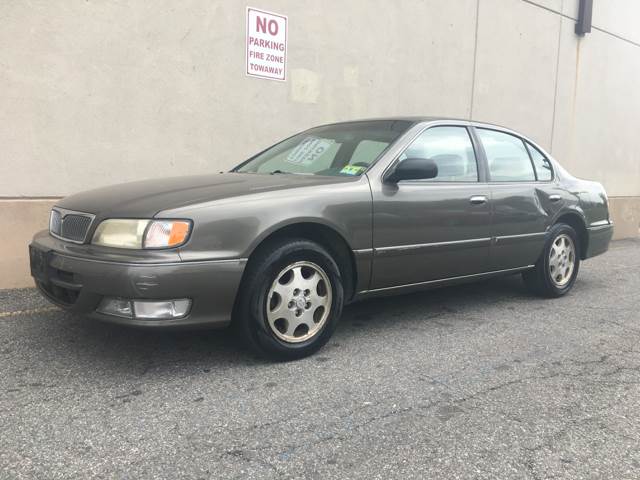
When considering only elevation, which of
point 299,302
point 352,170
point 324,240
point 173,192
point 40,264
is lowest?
point 299,302

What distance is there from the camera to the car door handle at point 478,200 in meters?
4.28

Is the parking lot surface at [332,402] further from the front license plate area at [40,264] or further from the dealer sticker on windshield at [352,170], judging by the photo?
the dealer sticker on windshield at [352,170]

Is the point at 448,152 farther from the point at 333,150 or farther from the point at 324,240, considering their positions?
→ the point at 324,240

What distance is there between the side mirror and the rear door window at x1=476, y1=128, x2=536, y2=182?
1.08 metres

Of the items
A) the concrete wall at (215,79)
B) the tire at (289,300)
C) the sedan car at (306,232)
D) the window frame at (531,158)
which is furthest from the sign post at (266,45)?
the tire at (289,300)

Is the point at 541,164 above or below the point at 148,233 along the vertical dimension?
above

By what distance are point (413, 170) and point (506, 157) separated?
1555mm

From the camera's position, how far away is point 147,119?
18.8ft

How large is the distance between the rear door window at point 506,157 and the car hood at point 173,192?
155cm

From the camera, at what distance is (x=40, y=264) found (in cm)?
329

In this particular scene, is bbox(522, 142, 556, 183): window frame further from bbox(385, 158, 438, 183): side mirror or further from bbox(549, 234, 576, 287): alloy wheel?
bbox(385, 158, 438, 183): side mirror

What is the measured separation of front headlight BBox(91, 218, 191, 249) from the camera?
114 inches

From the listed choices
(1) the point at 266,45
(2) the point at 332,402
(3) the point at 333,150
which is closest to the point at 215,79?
(1) the point at 266,45

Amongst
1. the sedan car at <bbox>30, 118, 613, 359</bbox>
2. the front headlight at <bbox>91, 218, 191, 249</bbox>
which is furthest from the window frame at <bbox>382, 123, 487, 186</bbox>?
the front headlight at <bbox>91, 218, 191, 249</bbox>
